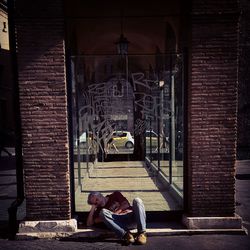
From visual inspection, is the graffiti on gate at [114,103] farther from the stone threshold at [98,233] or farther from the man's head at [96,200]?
the stone threshold at [98,233]

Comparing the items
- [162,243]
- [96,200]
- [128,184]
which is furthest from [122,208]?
[128,184]

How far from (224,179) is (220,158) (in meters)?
0.41

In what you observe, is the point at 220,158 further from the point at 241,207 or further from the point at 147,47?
the point at 147,47

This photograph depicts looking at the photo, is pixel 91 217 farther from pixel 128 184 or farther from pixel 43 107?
pixel 128 184

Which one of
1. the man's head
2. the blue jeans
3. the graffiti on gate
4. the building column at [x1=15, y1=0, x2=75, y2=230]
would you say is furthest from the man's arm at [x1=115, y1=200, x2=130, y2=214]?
the graffiti on gate

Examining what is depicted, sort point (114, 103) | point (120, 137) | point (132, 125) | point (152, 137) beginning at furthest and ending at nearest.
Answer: point (152, 137)
point (120, 137)
point (132, 125)
point (114, 103)

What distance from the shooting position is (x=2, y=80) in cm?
2517

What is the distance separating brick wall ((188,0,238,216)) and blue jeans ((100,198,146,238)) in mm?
1088

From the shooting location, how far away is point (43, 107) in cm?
556

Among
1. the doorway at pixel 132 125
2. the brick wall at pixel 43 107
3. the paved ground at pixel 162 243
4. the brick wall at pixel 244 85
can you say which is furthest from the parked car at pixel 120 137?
the brick wall at pixel 244 85

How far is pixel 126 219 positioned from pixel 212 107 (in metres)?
2.57

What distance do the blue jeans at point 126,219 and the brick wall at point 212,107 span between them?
1088 mm

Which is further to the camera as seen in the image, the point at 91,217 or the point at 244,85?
the point at 244,85

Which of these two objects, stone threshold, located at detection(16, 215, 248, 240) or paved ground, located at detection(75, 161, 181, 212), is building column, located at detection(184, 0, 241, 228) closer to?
stone threshold, located at detection(16, 215, 248, 240)
